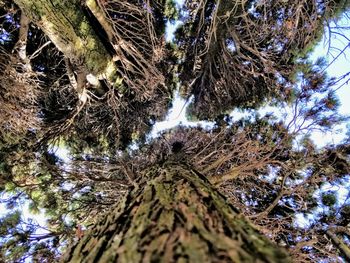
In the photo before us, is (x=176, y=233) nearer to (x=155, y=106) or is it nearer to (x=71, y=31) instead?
(x=71, y=31)

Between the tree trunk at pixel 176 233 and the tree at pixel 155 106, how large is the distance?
5.04 feet

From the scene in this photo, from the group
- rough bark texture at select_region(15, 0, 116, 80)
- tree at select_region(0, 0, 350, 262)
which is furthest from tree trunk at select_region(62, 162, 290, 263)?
rough bark texture at select_region(15, 0, 116, 80)

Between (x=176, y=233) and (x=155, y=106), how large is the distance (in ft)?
17.7

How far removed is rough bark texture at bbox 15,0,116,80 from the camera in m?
4.16

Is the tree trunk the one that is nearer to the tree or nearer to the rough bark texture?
the tree

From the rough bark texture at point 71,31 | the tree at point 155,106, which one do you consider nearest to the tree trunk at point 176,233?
the tree at point 155,106

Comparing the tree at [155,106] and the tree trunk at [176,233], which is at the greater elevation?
the tree at [155,106]

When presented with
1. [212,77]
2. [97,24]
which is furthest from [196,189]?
[212,77]

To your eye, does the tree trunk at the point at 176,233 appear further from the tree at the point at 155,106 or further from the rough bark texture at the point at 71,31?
the rough bark texture at the point at 71,31

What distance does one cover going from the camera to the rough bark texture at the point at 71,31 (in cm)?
416

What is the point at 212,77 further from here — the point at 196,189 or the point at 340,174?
the point at 196,189

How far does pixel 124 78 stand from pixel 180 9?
5.18 feet

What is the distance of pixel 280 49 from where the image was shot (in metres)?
5.58

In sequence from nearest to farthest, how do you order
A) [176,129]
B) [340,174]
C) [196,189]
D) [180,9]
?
[196,189] < [340,174] < [180,9] < [176,129]
